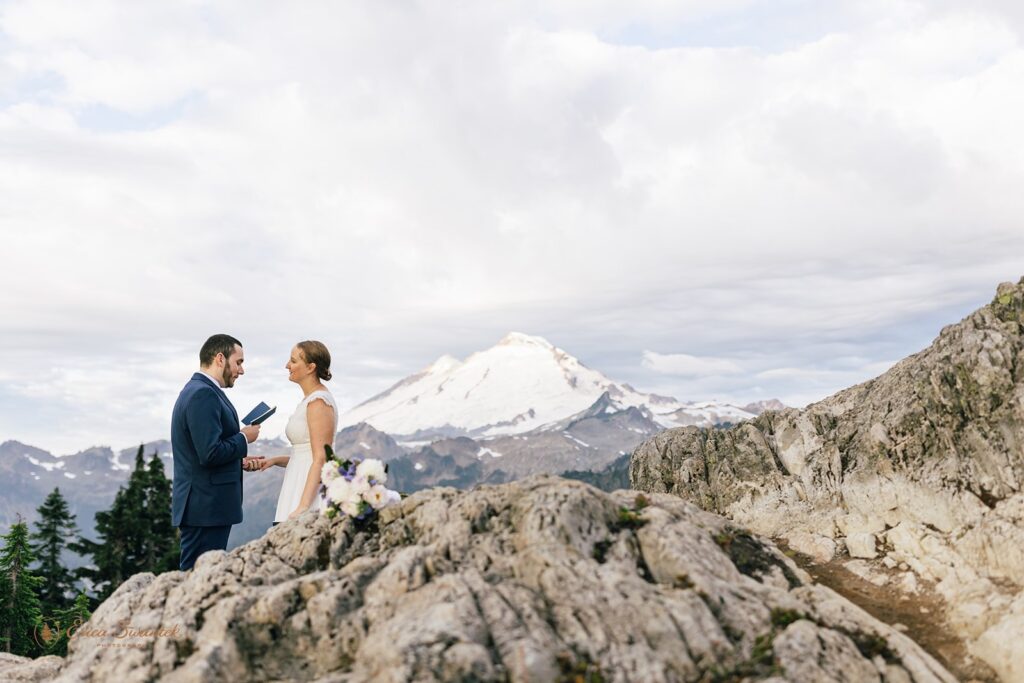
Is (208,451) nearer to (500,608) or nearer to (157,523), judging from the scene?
(500,608)

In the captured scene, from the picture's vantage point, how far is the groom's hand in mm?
15824

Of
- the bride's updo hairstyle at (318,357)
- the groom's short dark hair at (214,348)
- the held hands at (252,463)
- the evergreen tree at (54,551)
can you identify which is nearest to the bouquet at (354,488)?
the bride's updo hairstyle at (318,357)

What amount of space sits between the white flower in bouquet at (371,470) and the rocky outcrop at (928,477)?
10024 mm

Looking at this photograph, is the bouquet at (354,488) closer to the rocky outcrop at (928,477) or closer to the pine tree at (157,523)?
the rocky outcrop at (928,477)

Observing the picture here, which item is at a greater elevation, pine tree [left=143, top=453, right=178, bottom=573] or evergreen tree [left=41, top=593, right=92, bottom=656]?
pine tree [left=143, top=453, right=178, bottom=573]

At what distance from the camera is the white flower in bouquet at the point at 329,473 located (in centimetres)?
1350

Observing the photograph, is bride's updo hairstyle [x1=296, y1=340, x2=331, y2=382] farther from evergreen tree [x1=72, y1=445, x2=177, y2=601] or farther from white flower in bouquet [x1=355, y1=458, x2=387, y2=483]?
evergreen tree [x1=72, y1=445, x2=177, y2=601]

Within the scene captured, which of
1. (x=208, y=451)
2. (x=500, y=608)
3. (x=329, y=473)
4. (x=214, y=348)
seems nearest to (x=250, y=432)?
(x=208, y=451)

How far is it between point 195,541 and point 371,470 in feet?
14.8

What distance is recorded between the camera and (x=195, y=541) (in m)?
15.0

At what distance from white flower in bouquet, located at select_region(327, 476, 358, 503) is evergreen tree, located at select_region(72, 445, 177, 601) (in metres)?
78.7

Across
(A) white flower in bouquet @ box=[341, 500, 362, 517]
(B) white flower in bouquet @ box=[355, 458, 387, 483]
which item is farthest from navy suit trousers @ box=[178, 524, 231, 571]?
(B) white flower in bouquet @ box=[355, 458, 387, 483]

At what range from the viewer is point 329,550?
13.1 meters

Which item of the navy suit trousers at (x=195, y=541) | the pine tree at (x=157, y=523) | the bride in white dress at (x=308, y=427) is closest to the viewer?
the bride in white dress at (x=308, y=427)
